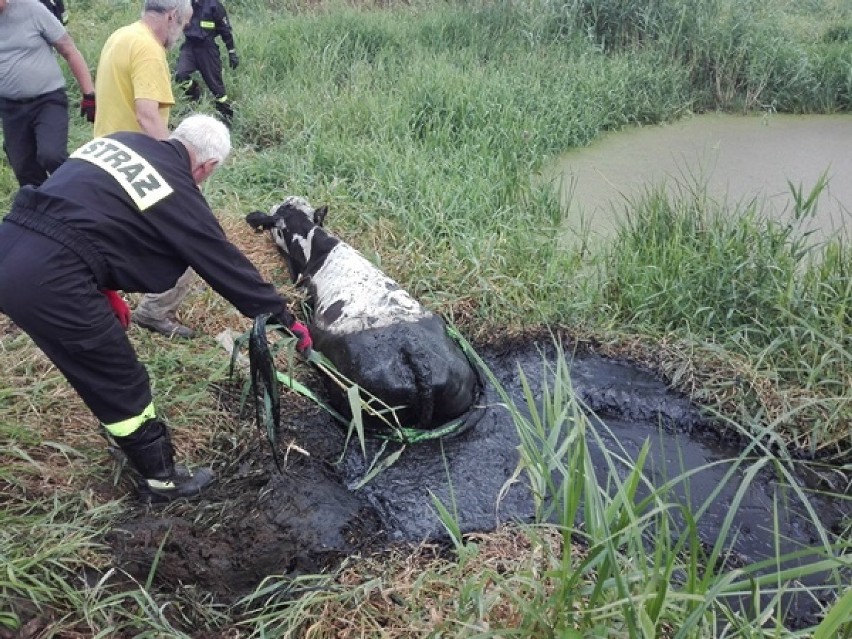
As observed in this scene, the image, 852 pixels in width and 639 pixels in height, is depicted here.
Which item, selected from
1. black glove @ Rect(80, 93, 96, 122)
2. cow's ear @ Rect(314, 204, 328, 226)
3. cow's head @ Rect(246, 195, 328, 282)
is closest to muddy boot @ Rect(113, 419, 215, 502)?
cow's head @ Rect(246, 195, 328, 282)

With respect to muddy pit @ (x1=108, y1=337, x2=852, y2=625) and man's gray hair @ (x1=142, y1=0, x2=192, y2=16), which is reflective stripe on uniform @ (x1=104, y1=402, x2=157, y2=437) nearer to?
muddy pit @ (x1=108, y1=337, x2=852, y2=625)

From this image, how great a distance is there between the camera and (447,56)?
6684 mm

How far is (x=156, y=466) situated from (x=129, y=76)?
1890mm

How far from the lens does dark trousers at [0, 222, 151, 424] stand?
2.19 meters

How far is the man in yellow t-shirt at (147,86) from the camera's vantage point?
3.35 m

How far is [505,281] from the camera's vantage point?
3.89 meters

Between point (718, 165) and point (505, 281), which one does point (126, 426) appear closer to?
point (505, 281)

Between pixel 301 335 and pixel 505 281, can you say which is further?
pixel 505 281

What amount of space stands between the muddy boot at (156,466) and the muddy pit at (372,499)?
57 mm

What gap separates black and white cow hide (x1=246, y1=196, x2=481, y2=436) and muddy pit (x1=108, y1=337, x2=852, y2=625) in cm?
17

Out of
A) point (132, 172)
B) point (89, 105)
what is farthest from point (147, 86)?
point (132, 172)

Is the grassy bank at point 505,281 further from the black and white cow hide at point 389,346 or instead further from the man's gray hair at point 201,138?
the man's gray hair at point 201,138

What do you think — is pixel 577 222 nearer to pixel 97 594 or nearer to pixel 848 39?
pixel 97 594

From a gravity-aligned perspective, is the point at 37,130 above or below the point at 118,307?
above
